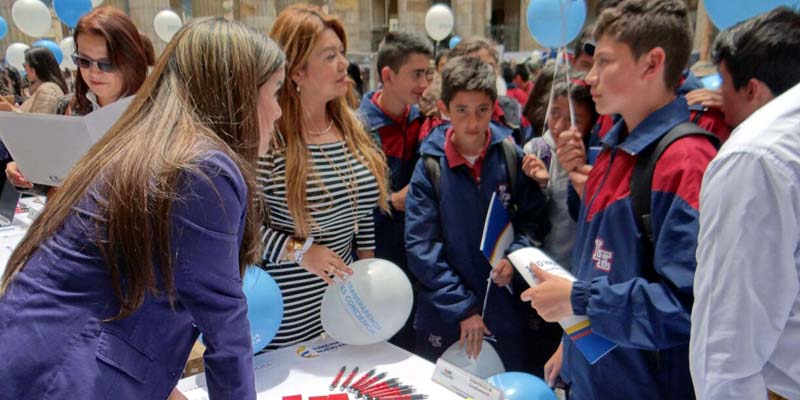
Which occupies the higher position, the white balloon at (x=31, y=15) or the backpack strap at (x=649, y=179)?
the white balloon at (x=31, y=15)

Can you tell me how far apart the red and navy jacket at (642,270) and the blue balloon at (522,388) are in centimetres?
12

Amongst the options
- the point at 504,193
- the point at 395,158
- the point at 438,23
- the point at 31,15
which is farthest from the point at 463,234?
the point at 31,15

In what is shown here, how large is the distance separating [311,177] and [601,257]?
1080 mm

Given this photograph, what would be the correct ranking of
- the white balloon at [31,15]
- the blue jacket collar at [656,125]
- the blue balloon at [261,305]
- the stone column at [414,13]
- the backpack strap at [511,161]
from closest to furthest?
the blue jacket collar at [656,125]
the blue balloon at [261,305]
the backpack strap at [511,161]
the white balloon at [31,15]
the stone column at [414,13]

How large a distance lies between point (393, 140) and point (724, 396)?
2.41m

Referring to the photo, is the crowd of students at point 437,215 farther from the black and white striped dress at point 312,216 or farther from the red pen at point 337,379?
the red pen at point 337,379

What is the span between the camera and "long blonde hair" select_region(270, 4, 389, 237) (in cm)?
211

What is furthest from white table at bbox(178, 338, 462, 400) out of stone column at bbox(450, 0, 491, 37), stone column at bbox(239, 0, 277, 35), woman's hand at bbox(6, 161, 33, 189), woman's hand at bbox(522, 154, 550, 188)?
stone column at bbox(450, 0, 491, 37)

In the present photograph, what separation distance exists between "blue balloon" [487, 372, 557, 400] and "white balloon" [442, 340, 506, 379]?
0.45 meters

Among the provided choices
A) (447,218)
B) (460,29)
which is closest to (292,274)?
(447,218)

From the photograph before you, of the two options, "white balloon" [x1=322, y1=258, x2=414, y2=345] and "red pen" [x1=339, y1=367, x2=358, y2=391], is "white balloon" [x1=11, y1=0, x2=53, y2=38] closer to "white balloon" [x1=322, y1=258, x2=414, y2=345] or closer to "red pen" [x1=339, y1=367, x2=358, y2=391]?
"white balloon" [x1=322, y1=258, x2=414, y2=345]

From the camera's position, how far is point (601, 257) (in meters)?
1.63

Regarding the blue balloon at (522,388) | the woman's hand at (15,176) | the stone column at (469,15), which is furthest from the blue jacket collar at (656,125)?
the stone column at (469,15)

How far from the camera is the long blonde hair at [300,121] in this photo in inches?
82.9
